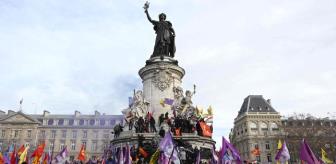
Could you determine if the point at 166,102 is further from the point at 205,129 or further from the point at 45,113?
the point at 45,113

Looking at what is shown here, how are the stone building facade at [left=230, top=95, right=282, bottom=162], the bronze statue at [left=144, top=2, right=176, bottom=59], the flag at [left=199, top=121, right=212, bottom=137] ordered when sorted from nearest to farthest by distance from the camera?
the flag at [left=199, top=121, right=212, bottom=137] → the bronze statue at [left=144, top=2, right=176, bottom=59] → the stone building facade at [left=230, top=95, right=282, bottom=162]

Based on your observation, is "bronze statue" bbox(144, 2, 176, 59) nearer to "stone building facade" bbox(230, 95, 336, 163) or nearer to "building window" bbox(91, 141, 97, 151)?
"stone building facade" bbox(230, 95, 336, 163)

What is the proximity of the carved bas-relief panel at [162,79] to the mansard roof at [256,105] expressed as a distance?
175 ft

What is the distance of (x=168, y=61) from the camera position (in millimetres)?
24641

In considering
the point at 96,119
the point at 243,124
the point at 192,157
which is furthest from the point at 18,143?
the point at 192,157

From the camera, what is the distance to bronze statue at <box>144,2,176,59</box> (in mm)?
26316

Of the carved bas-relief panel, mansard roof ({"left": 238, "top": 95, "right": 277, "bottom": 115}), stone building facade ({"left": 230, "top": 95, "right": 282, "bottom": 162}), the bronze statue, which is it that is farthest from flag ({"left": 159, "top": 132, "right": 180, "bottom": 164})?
mansard roof ({"left": 238, "top": 95, "right": 277, "bottom": 115})

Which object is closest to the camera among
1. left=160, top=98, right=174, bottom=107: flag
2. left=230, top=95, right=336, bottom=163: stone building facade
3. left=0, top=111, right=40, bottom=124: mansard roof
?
left=160, top=98, right=174, bottom=107: flag

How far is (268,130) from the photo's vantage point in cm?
6981

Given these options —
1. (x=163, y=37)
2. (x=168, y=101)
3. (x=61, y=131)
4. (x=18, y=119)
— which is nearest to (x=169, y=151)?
(x=168, y=101)

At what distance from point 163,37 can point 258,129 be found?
5198cm

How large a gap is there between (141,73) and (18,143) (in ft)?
201

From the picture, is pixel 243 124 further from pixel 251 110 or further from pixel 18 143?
pixel 18 143

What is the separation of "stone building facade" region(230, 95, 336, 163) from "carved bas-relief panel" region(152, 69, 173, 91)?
127 ft
